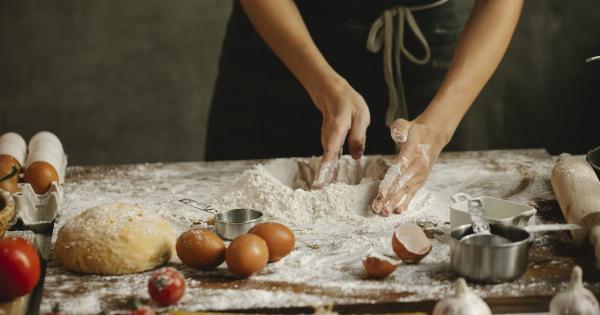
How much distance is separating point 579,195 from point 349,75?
100 centimetres

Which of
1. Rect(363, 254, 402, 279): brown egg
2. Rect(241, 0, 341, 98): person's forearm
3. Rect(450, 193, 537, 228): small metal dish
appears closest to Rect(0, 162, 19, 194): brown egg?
Rect(241, 0, 341, 98): person's forearm

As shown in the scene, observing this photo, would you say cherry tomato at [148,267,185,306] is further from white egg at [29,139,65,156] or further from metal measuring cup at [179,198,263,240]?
white egg at [29,139,65,156]

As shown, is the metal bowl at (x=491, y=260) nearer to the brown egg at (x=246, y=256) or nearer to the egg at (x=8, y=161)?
the brown egg at (x=246, y=256)

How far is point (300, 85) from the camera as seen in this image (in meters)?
2.61

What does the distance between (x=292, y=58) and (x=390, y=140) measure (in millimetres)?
557

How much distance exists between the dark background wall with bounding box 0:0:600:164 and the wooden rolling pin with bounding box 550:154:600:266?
1960mm

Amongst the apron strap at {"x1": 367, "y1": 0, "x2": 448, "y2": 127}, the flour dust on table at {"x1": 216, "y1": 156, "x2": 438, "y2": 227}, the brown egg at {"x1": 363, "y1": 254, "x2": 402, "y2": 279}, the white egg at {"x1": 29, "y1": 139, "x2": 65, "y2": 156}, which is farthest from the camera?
the apron strap at {"x1": 367, "y1": 0, "x2": 448, "y2": 127}

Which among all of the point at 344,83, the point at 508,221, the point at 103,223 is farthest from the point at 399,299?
the point at 344,83

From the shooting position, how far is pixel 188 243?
1.60m

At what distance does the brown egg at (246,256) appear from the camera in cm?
154

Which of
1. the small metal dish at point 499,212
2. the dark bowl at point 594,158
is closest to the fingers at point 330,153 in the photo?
the small metal dish at point 499,212

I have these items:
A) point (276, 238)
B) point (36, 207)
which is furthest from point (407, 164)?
point (36, 207)

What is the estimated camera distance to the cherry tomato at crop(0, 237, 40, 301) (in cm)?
146

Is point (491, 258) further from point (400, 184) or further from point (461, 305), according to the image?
point (400, 184)
